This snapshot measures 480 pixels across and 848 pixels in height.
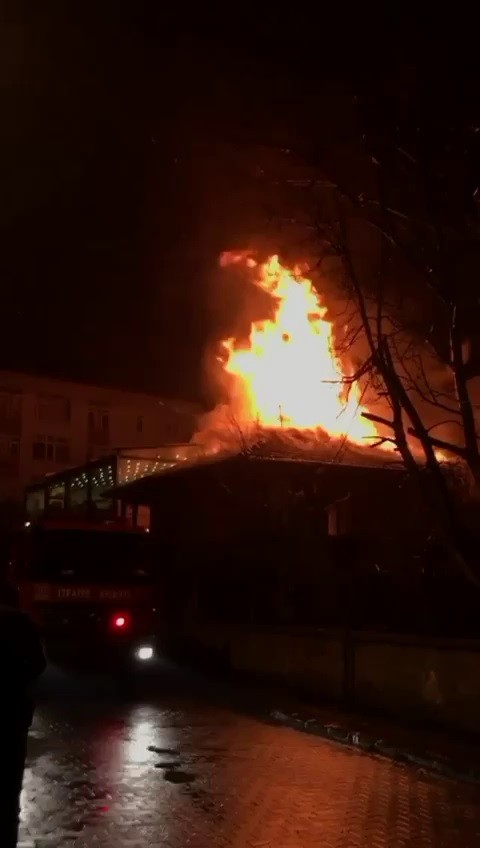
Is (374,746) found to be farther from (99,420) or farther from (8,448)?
(99,420)

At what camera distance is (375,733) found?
1070 centimetres

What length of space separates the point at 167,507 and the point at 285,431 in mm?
3428

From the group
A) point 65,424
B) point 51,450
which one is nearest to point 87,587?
point 51,450

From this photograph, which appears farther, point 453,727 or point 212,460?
point 212,460

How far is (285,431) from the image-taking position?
77.1ft

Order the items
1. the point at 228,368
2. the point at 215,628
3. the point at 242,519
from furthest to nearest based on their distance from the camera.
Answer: the point at 228,368 < the point at 242,519 < the point at 215,628

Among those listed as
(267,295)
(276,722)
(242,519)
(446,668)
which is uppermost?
(267,295)

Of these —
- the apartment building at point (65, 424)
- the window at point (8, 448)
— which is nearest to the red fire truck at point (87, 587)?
the apartment building at point (65, 424)

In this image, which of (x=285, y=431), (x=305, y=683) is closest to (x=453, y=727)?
(x=305, y=683)

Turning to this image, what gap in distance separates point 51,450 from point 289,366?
35.2 metres

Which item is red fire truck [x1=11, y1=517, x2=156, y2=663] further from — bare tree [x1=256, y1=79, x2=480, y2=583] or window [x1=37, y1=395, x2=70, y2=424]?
window [x1=37, y1=395, x2=70, y2=424]

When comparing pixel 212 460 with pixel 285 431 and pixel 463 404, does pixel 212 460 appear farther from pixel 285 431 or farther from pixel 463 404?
pixel 463 404

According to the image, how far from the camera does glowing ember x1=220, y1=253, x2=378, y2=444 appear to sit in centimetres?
2300

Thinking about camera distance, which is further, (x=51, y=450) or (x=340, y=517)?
(x=51, y=450)
